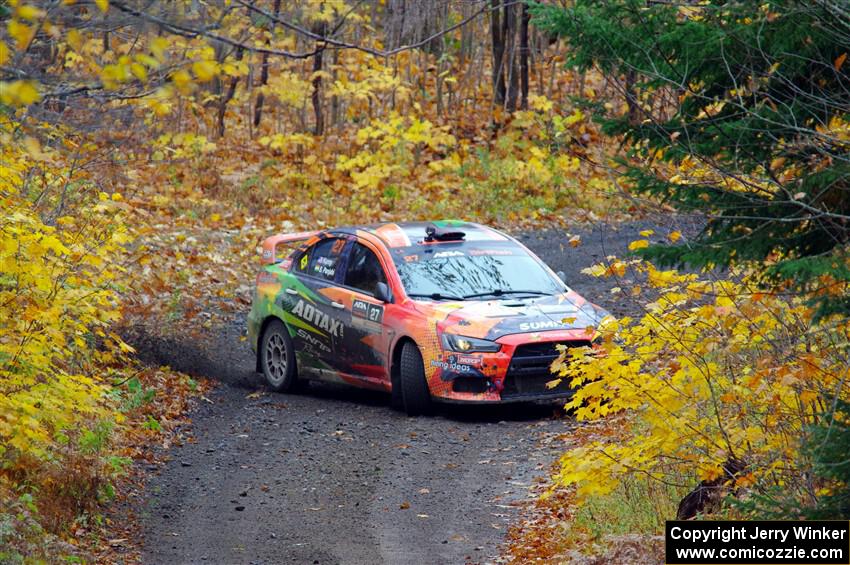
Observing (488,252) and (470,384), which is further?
(488,252)

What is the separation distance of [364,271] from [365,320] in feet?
2.02

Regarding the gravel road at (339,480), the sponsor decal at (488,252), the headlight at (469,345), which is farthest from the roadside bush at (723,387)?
the sponsor decal at (488,252)

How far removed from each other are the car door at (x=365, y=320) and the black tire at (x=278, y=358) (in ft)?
3.17

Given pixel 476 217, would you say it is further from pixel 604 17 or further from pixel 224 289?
pixel 604 17

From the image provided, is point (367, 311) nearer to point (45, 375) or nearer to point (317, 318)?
point (317, 318)

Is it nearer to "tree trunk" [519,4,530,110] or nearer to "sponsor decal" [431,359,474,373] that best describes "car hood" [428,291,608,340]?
"sponsor decal" [431,359,474,373]

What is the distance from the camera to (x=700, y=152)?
5621mm

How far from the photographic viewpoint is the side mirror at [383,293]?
1100cm

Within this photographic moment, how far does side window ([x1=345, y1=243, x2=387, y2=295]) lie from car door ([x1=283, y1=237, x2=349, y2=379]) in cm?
16

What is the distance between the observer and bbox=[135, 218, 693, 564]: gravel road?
24.6 ft

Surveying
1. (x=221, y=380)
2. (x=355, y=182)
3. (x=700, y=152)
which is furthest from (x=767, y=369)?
(x=355, y=182)

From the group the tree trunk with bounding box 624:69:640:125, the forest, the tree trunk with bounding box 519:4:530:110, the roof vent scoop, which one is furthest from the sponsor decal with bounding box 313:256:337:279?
the tree trunk with bounding box 519:4:530:110

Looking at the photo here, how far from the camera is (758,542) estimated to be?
17.7ft

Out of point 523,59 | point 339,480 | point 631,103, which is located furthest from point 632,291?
point 523,59
